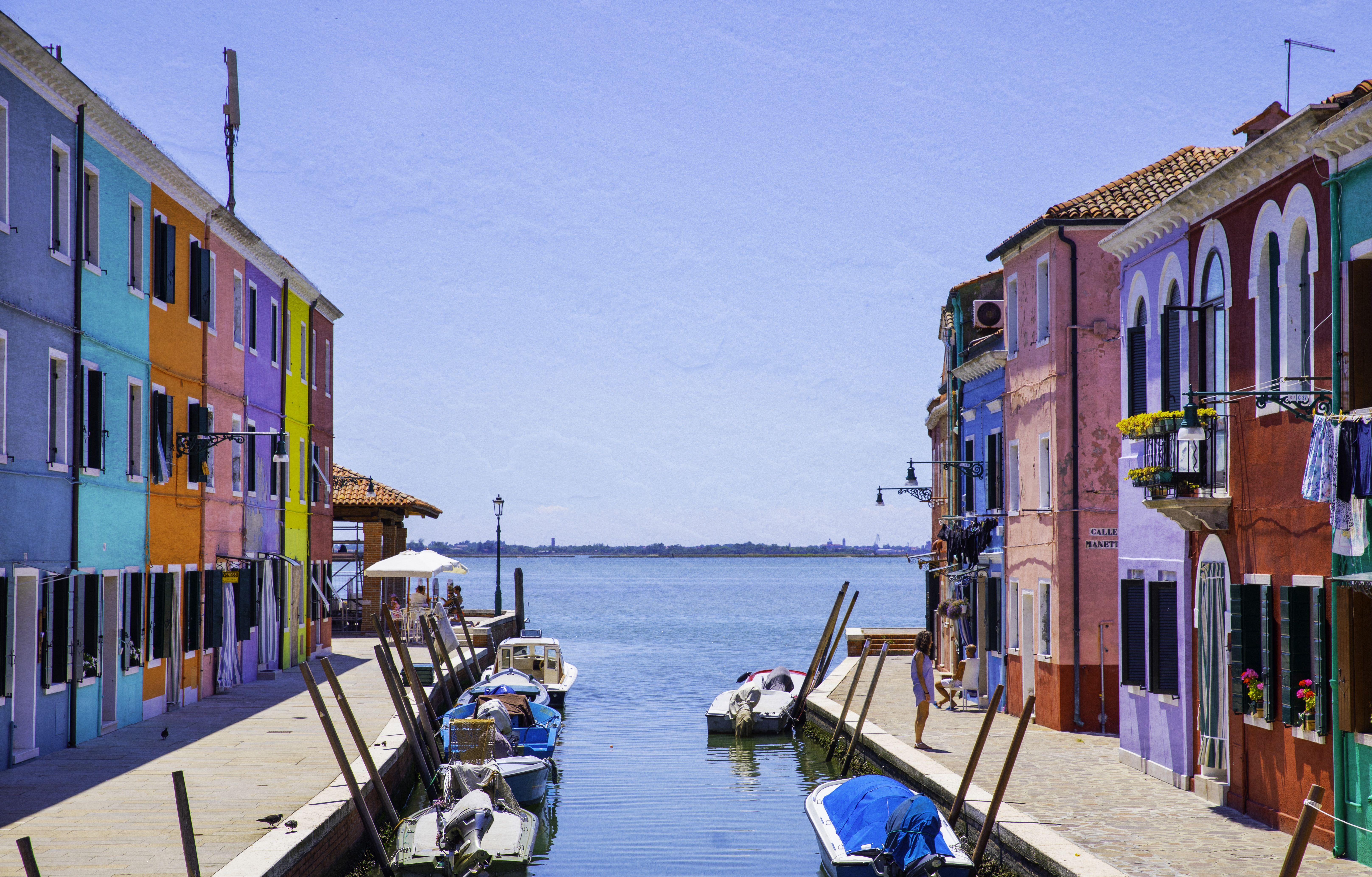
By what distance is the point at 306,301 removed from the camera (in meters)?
37.5

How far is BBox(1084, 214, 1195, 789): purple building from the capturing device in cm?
1791

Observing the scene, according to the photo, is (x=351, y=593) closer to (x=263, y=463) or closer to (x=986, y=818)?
(x=263, y=463)

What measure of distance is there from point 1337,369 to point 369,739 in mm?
14853

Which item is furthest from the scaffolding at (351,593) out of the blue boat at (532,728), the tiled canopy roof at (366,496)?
the blue boat at (532,728)

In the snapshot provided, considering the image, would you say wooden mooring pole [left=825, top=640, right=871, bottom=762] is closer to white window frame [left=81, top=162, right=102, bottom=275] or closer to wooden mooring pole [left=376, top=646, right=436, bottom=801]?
wooden mooring pole [left=376, top=646, right=436, bottom=801]

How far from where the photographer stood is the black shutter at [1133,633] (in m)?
19.4

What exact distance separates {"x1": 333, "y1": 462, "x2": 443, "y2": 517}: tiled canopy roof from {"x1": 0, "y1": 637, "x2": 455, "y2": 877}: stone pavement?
18.9 metres

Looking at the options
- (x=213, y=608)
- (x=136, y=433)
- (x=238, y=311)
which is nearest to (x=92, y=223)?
(x=136, y=433)

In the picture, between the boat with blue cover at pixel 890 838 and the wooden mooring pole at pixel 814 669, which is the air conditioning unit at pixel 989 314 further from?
the boat with blue cover at pixel 890 838

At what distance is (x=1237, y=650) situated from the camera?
15.9m

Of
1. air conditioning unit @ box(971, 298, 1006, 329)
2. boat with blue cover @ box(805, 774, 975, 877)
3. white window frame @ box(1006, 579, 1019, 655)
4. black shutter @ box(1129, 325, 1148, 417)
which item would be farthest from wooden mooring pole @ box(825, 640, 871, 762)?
boat with blue cover @ box(805, 774, 975, 877)

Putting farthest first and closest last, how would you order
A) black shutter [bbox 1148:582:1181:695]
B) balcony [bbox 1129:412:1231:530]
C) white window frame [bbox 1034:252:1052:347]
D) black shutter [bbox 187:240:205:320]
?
1. black shutter [bbox 187:240:205:320]
2. white window frame [bbox 1034:252:1052:347]
3. black shutter [bbox 1148:582:1181:695]
4. balcony [bbox 1129:412:1231:530]

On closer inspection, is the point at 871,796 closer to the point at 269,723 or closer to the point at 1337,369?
the point at 1337,369

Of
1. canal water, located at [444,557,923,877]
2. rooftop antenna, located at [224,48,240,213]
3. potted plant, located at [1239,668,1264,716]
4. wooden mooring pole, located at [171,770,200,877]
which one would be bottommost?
canal water, located at [444,557,923,877]
